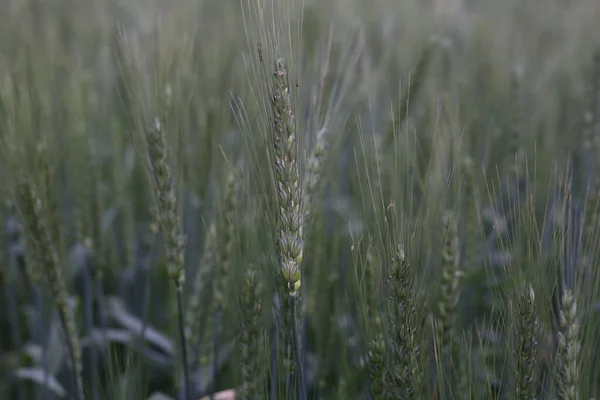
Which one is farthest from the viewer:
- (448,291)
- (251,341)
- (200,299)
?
(200,299)

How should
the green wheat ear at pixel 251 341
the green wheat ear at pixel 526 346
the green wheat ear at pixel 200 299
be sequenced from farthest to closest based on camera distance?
the green wheat ear at pixel 200 299
the green wheat ear at pixel 251 341
the green wheat ear at pixel 526 346

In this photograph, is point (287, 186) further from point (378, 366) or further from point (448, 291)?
point (448, 291)

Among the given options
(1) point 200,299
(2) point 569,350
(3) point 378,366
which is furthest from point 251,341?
(2) point 569,350

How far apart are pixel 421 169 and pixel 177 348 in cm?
62

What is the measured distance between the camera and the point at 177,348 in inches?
54.7

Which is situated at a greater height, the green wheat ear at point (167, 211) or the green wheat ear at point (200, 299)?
the green wheat ear at point (167, 211)

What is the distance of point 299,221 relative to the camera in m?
0.84

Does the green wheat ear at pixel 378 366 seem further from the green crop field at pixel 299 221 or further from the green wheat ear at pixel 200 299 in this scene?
the green wheat ear at pixel 200 299

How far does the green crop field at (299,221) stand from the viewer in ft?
2.78

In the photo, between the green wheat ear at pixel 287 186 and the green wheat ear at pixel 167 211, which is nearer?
the green wheat ear at pixel 287 186

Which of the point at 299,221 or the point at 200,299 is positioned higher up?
the point at 299,221

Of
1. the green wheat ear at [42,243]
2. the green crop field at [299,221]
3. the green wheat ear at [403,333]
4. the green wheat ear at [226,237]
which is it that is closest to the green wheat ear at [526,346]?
the green crop field at [299,221]

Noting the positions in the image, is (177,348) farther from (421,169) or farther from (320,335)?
(421,169)

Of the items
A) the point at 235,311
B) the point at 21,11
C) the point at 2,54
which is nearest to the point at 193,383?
the point at 235,311
